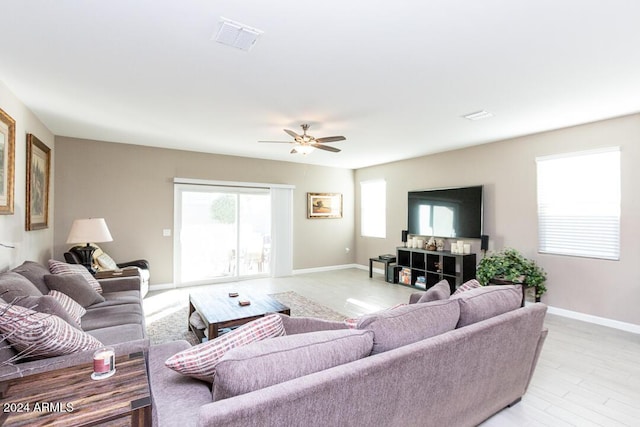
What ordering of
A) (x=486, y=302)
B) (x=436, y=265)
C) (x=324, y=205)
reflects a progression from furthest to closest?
(x=324, y=205), (x=436, y=265), (x=486, y=302)

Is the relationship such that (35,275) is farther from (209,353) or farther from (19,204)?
(209,353)

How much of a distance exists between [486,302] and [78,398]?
81.3 inches

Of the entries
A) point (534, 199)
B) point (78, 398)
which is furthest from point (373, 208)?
point (78, 398)

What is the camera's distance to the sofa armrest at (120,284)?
352 centimetres

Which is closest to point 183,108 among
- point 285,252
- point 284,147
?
point 284,147

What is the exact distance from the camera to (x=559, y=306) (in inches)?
171

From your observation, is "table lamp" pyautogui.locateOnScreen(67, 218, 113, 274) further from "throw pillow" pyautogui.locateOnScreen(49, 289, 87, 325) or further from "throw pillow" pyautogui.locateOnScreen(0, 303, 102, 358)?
"throw pillow" pyautogui.locateOnScreen(0, 303, 102, 358)

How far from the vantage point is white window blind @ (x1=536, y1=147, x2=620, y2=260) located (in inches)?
153

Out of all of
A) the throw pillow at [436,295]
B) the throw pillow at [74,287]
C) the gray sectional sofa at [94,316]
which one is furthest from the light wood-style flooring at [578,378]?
the throw pillow at [74,287]

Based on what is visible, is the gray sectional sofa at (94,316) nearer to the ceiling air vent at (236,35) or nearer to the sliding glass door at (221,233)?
the ceiling air vent at (236,35)

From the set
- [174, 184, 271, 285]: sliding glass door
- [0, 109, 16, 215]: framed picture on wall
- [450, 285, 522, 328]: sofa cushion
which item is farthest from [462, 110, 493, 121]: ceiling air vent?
[0, 109, 16, 215]: framed picture on wall

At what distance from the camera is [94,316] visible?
270 centimetres

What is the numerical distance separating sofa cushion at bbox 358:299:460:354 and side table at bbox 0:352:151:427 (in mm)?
956

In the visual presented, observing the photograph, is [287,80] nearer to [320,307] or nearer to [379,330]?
[379,330]
